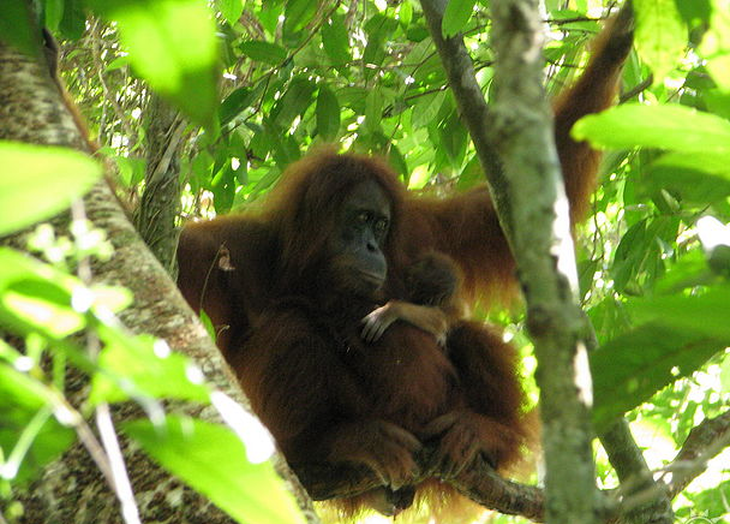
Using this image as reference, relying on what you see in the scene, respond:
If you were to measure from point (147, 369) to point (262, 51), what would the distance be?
2829mm

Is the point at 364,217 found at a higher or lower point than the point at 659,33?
lower

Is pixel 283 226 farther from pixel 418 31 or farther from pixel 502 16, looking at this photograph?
pixel 502 16

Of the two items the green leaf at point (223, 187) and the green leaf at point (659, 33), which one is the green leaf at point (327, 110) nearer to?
the green leaf at point (223, 187)

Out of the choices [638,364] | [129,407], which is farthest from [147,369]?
[129,407]

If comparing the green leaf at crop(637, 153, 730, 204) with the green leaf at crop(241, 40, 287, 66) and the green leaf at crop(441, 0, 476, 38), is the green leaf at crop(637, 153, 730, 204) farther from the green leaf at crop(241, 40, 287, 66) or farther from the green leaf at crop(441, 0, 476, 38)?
the green leaf at crop(241, 40, 287, 66)

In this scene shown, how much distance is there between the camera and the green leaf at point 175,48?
0.74m

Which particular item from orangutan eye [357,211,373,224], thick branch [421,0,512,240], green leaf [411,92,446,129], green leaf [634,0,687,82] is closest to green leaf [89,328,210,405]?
green leaf [634,0,687,82]

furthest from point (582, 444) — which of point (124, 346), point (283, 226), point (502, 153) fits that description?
point (283, 226)

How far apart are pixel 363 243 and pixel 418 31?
83 centimetres

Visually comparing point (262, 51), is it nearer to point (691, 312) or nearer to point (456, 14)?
point (456, 14)

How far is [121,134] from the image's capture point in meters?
4.78

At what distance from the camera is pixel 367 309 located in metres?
3.82

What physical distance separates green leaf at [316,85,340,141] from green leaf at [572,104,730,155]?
2.65 metres

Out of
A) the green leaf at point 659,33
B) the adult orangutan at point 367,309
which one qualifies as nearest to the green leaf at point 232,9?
the adult orangutan at point 367,309
